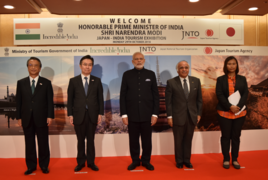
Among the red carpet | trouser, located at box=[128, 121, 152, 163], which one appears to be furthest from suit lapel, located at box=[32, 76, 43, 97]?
trouser, located at box=[128, 121, 152, 163]

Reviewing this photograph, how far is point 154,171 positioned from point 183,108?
1262mm

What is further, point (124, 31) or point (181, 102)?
point (124, 31)

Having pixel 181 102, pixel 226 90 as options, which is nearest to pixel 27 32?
pixel 181 102

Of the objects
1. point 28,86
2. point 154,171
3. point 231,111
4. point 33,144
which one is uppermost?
point 28,86

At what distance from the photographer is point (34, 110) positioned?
356 centimetres

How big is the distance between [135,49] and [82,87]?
1625 mm

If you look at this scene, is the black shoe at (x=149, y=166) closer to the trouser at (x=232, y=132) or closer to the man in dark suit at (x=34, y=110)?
the trouser at (x=232, y=132)

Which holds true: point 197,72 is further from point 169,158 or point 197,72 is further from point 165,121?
point 169,158

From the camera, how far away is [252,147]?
16.0 ft

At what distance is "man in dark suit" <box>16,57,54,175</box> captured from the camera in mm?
3572

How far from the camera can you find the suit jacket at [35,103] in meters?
3.57

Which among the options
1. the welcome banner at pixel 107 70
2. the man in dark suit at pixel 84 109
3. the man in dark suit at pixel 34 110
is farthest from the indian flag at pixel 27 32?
the man in dark suit at pixel 84 109

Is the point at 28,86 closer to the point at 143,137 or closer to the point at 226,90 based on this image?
the point at 143,137

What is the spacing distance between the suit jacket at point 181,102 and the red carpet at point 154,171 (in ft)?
2.93
